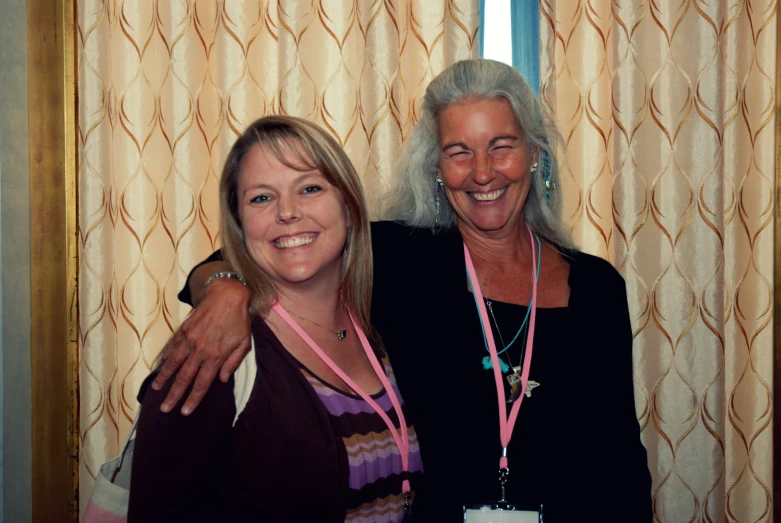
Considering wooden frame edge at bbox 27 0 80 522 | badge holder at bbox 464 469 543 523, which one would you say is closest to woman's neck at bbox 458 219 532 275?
badge holder at bbox 464 469 543 523

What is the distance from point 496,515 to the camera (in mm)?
1444

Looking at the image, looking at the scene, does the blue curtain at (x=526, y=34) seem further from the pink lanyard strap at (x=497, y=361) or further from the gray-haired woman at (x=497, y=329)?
the pink lanyard strap at (x=497, y=361)

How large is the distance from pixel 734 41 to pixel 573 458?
1.87m

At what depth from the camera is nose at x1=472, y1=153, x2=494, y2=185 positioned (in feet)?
5.55

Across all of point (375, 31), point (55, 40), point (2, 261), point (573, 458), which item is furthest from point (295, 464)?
point (55, 40)

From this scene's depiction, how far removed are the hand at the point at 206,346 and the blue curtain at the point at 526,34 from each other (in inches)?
76.4

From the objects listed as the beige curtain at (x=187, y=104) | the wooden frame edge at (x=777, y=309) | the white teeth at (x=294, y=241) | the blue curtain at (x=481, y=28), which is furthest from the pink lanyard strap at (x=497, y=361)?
the wooden frame edge at (x=777, y=309)

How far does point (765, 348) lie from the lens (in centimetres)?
271

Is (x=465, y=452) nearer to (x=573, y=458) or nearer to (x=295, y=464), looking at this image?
(x=573, y=458)

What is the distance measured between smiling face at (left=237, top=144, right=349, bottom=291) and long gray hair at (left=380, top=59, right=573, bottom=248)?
1.45ft

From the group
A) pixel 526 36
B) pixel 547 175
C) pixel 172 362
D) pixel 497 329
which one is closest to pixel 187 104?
pixel 526 36

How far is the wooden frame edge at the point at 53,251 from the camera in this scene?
8.52ft

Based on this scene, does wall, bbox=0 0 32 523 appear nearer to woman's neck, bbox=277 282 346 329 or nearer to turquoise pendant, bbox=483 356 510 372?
woman's neck, bbox=277 282 346 329

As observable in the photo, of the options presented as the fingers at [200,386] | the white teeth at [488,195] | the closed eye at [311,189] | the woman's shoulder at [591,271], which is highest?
the white teeth at [488,195]
